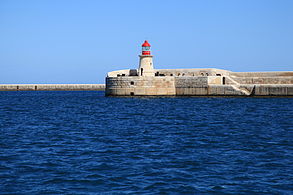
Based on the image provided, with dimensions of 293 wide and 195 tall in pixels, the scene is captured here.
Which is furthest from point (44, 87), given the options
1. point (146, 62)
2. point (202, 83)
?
point (202, 83)

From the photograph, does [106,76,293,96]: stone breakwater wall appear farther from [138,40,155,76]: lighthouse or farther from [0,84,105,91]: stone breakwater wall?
[0,84,105,91]: stone breakwater wall

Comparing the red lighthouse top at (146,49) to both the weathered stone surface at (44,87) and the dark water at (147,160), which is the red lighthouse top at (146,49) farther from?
the weathered stone surface at (44,87)

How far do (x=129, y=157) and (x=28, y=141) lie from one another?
472 centimetres

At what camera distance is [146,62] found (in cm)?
4588

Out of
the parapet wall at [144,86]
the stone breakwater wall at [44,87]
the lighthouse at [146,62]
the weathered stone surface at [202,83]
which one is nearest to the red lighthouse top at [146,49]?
the lighthouse at [146,62]

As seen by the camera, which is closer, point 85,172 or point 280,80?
point 85,172

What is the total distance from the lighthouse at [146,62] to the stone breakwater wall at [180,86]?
134cm

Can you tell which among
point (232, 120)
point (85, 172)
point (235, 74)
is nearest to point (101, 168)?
point (85, 172)

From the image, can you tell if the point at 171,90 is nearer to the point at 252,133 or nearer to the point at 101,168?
the point at 252,133

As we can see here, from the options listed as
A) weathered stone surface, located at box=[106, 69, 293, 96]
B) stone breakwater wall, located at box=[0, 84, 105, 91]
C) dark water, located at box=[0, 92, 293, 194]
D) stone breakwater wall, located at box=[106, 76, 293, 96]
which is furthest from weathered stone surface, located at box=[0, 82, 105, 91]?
dark water, located at box=[0, 92, 293, 194]

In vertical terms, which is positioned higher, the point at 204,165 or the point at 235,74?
the point at 235,74

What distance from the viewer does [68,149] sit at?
43.0ft

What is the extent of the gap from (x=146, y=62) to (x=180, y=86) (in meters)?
4.35

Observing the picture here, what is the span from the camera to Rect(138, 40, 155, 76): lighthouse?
150ft
